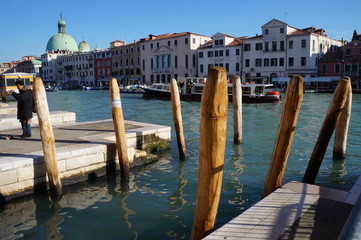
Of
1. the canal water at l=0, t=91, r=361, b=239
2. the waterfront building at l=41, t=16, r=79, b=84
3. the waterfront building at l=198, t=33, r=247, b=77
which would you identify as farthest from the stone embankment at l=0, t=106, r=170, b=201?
the waterfront building at l=41, t=16, r=79, b=84

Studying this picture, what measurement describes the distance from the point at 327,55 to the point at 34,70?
7248 centimetres

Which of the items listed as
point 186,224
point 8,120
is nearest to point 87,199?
point 186,224

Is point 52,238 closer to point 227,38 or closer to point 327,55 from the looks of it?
point 327,55

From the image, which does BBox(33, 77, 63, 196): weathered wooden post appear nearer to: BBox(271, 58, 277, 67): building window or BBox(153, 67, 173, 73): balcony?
BBox(271, 58, 277, 67): building window

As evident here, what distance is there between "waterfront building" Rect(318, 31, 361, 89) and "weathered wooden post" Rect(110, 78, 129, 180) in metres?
36.1

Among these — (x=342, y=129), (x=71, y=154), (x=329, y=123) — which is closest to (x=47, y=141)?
(x=71, y=154)

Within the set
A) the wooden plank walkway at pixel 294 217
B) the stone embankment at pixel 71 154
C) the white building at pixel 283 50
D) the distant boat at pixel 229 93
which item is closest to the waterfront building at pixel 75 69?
the white building at pixel 283 50

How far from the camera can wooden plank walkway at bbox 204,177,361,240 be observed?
9.45 ft

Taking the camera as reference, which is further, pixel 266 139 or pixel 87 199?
pixel 266 139

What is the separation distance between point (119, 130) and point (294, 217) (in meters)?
3.63

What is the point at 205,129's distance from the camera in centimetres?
279

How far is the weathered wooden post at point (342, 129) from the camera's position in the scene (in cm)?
660

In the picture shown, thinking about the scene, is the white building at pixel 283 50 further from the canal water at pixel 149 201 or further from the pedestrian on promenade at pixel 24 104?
the pedestrian on promenade at pixel 24 104

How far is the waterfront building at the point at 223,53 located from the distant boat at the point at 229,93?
14.3 m
